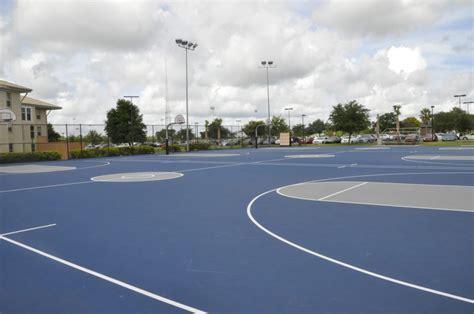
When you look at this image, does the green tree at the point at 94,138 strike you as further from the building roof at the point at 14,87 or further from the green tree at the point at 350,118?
the green tree at the point at 350,118

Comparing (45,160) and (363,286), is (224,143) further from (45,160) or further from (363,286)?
(363,286)

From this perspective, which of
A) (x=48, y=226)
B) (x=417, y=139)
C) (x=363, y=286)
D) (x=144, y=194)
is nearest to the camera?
(x=363, y=286)

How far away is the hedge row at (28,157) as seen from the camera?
26781 millimetres

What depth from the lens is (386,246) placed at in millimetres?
6066

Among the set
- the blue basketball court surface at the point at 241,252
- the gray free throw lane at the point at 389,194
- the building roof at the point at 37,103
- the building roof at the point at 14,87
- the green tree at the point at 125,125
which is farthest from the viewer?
the green tree at the point at 125,125

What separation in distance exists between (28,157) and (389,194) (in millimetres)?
25596

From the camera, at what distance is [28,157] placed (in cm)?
2811

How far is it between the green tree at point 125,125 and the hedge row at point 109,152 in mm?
14335

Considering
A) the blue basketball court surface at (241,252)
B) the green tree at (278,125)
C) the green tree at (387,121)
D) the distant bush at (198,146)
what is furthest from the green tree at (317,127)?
the blue basketball court surface at (241,252)

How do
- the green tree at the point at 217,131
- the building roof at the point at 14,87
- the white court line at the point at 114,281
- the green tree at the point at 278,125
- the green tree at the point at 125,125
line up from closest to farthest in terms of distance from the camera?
1. the white court line at the point at 114,281
2. the building roof at the point at 14,87
3. the green tree at the point at 125,125
4. the green tree at the point at 217,131
5. the green tree at the point at 278,125

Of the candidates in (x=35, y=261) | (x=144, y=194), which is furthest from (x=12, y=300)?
(x=144, y=194)

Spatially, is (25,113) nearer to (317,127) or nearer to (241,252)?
(241,252)

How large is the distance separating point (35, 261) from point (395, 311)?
4810mm

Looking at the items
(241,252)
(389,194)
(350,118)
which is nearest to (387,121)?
(350,118)
